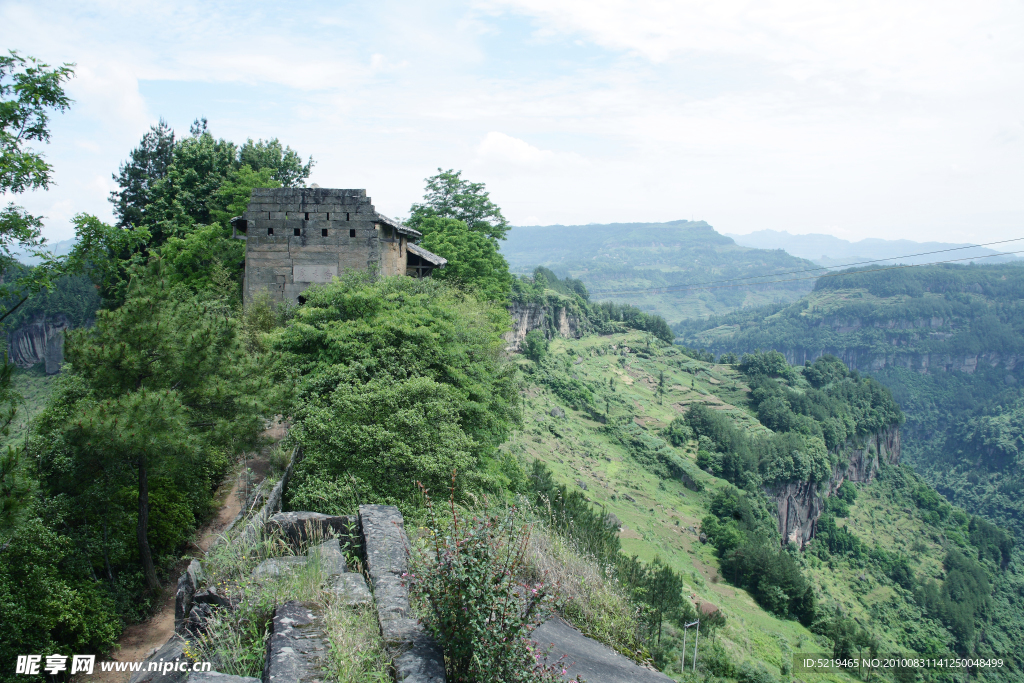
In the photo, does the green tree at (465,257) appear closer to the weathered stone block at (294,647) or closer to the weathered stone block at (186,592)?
the weathered stone block at (186,592)

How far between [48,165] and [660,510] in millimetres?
59682

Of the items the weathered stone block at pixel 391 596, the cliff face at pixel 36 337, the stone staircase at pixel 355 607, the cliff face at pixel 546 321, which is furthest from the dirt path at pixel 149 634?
the cliff face at pixel 36 337

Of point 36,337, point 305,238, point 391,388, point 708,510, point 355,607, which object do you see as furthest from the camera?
point 36,337

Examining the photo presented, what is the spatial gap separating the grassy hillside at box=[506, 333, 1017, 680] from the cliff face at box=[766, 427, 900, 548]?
8.94 feet

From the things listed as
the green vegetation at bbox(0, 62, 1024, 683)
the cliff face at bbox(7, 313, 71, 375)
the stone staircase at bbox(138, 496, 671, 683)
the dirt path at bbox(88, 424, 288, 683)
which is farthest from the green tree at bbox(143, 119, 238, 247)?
the cliff face at bbox(7, 313, 71, 375)

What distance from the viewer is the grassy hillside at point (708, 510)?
159 ft

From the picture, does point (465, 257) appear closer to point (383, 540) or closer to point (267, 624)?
point (383, 540)

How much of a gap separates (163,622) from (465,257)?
23.0 m

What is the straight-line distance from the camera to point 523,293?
106188 millimetres

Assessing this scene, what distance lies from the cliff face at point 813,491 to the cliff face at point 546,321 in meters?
44.7

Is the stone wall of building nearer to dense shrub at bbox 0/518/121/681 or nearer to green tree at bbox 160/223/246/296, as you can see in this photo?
green tree at bbox 160/223/246/296

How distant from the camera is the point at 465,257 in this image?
32281 millimetres

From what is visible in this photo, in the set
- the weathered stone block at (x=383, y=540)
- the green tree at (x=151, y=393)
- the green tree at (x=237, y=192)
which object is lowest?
the weathered stone block at (x=383, y=540)

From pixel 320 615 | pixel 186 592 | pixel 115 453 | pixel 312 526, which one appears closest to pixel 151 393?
pixel 115 453
